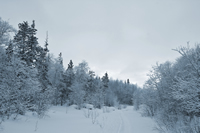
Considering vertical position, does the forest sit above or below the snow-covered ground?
above

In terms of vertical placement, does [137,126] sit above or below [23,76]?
below

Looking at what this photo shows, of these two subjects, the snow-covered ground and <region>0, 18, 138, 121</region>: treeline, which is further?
<region>0, 18, 138, 121</region>: treeline

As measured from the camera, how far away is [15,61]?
397 inches

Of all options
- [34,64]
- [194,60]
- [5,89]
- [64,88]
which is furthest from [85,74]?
[194,60]

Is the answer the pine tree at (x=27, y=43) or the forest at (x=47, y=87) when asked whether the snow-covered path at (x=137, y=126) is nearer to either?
the forest at (x=47, y=87)

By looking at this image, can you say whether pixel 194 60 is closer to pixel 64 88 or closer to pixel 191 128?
pixel 191 128

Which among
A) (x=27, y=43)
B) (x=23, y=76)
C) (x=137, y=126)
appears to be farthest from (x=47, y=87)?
(x=137, y=126)

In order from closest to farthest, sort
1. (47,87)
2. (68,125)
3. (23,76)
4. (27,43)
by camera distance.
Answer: (68,125) < (23,76) < (27,43) < (47,87)

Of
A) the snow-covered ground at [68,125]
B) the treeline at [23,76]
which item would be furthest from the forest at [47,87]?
the snow-covered ground at [68,125]

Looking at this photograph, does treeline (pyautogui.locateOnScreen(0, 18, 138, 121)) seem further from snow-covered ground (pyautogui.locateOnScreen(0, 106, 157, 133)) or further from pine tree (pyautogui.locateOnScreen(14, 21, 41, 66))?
snow-covered ground (pyautogui.locateOnScreen(0, 106, 157, 133))

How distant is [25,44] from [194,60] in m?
16.4

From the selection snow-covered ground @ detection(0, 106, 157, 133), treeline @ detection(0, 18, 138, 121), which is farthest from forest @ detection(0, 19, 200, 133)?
snow-covered ground @ detection(0, 106, 157, 133)

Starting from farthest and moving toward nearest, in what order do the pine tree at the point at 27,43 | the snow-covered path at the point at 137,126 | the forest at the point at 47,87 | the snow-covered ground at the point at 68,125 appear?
the pine tree at the point at 27,43 → the snow-covered path at the point at 137,126 → the snow-covered ground at the point at 68,125 → the forest at the point at 47,87

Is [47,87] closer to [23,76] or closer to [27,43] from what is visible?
[23,76]
